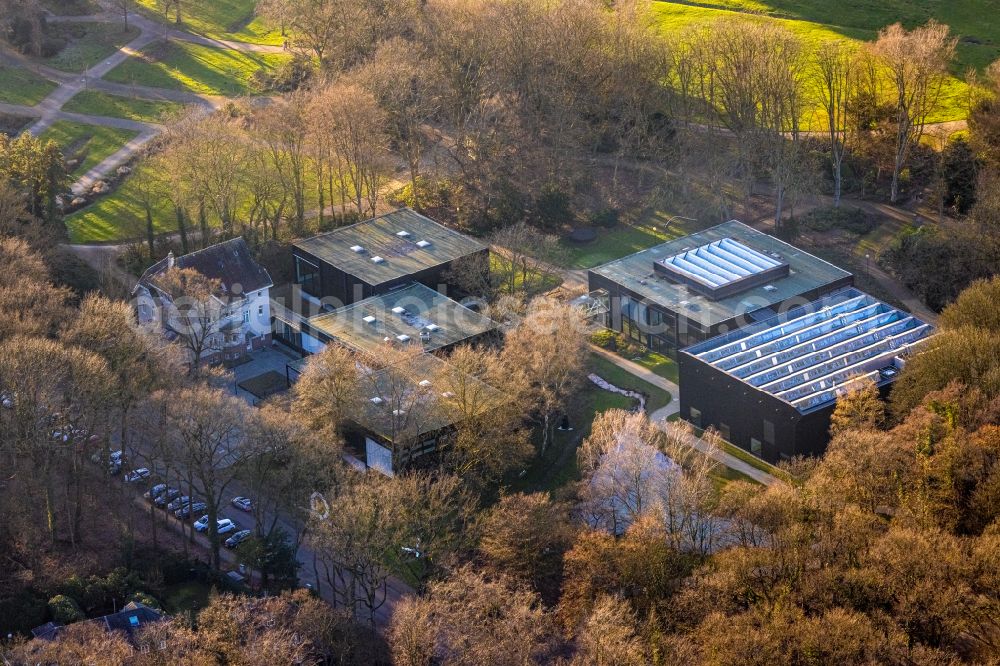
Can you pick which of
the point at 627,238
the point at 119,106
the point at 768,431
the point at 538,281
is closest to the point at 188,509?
the point at 768,431

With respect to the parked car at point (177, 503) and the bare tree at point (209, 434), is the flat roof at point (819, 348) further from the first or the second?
the parked car at point (177, 503)

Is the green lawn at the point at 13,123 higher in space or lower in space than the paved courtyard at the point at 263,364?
higher

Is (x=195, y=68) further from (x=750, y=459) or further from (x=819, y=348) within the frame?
(x=750, y=459)

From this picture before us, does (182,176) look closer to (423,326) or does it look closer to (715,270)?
(423,326)

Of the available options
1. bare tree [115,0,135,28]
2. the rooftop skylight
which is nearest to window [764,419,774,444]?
the rooftop skylight

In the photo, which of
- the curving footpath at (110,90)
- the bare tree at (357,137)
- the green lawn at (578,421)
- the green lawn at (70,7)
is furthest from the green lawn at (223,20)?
the green lawn at (578,421)

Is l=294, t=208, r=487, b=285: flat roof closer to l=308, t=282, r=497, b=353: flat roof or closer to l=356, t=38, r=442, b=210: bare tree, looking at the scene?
l=308, t=282, r=497, b=353: flat roof
